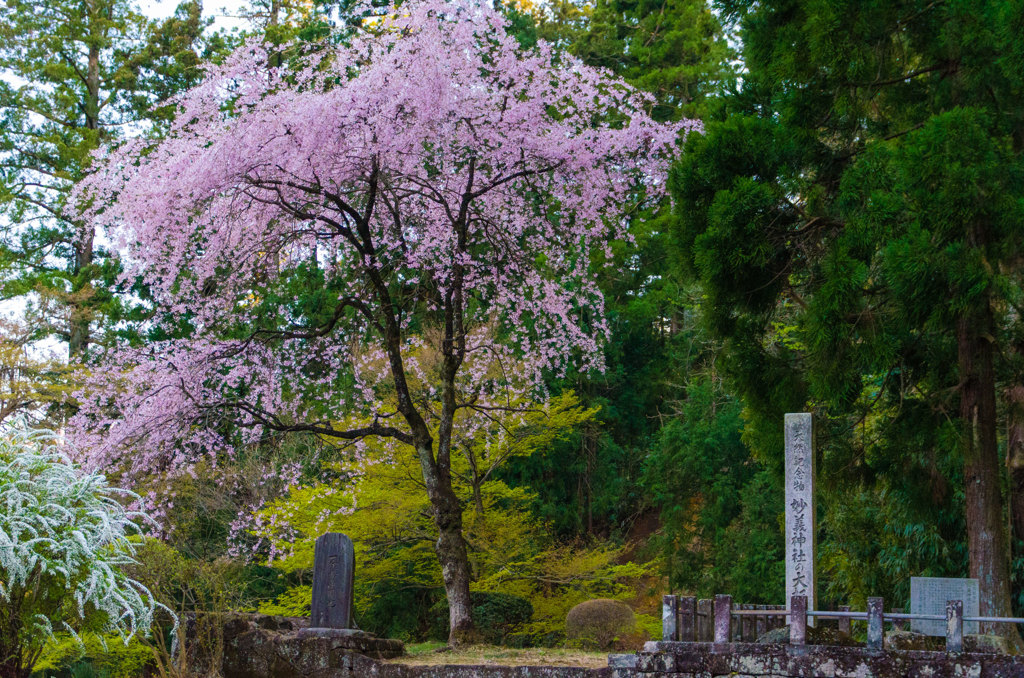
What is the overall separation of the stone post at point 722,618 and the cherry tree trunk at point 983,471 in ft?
7.17

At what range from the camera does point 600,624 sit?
11602 mm

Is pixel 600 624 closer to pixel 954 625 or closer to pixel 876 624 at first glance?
pixel 876 624

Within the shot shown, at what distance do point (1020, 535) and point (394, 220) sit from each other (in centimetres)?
730

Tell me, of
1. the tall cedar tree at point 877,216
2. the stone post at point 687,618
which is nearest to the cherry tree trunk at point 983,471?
the tall cedar tree at point 877,216

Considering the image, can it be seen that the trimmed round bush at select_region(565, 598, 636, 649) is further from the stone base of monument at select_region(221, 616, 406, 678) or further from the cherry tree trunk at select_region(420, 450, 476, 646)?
the stone base of monument at select_region(221, 616, 406, 678)

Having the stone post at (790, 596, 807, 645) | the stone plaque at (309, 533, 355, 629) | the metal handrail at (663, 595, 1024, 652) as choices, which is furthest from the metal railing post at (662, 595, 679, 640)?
the stone plaque at (309, 533, 355, 629)

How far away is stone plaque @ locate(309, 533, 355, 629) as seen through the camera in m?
8.12

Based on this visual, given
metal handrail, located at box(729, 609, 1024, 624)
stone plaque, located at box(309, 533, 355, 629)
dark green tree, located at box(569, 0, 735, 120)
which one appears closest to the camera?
metal handrail, located at box(729, 609, 1024, 624)

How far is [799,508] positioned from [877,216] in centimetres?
244

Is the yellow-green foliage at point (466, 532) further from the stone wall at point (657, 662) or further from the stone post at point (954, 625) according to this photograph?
the stone post at point (954, 625)

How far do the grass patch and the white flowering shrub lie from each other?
2.36 meters

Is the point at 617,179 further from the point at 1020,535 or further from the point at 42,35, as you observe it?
the point at 42,35

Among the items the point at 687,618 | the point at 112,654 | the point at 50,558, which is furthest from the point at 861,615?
the point at 112,654

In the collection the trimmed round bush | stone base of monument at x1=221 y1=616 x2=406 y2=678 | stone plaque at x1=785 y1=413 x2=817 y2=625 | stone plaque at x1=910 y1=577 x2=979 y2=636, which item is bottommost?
the trimmed round bush
